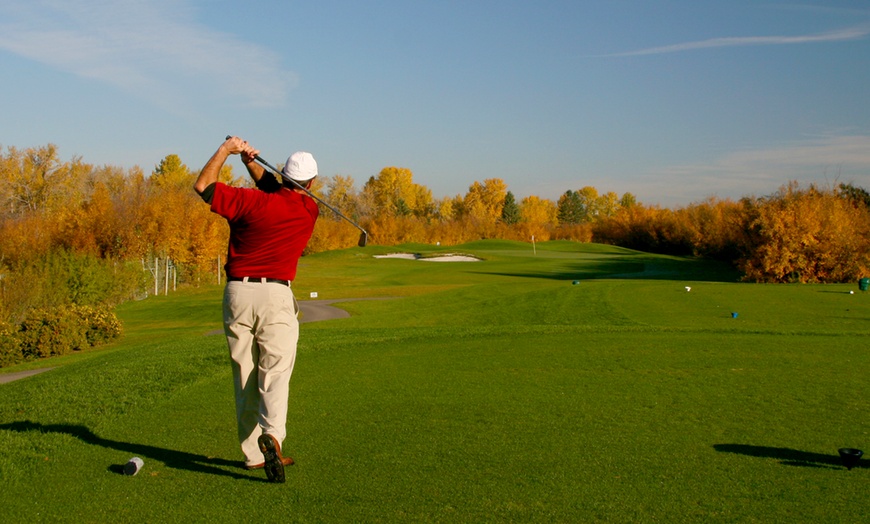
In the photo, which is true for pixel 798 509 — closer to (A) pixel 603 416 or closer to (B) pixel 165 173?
(A) pixel 603 416

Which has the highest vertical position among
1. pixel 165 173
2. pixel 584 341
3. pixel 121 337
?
pixel 165 173

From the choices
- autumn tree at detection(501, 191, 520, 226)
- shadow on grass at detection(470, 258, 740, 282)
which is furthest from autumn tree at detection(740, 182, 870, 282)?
autumn tree at detection(501, 191, 520, 226)

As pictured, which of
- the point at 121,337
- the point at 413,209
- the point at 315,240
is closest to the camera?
the point at 121,337

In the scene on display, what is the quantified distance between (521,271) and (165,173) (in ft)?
333

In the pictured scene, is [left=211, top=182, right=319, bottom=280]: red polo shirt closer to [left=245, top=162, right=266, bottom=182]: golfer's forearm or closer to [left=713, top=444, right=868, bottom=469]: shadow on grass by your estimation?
[left=245, top=162, right=266, bottom=182]: golfer's forearm

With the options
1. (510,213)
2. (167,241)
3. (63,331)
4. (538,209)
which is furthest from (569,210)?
(63,331)

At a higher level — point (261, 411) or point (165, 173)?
point (165, 173)

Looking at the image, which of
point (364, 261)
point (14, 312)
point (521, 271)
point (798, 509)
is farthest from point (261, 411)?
point (364, 261)

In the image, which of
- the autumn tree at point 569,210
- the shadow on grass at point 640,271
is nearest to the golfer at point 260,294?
the shadow on grass at point 640,271

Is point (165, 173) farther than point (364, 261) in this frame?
Yes

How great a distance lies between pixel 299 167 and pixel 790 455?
412 centimetres

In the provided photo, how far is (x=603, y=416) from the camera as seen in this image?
7023 mm

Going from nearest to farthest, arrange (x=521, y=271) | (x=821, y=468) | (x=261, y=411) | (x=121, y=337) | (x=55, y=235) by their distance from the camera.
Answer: (x=821, y=468), (x=261, y=411), (x=121, y=337), (x=55, y=235), (x=521, y=271)

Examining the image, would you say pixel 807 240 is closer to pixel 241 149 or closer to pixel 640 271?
pixel 640 271
